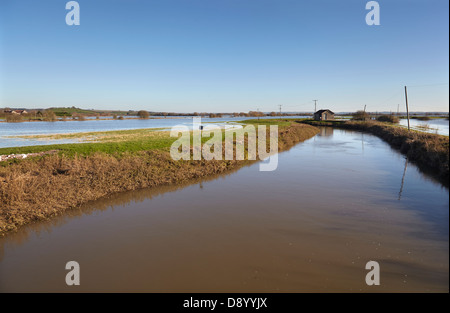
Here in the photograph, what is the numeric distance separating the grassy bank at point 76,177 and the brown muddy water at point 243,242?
2.25 ft

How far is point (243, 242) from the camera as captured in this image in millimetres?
8234

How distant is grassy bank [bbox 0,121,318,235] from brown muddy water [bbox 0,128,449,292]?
686 mm

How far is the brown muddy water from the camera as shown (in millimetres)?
6113

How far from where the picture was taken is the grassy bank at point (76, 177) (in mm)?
9398

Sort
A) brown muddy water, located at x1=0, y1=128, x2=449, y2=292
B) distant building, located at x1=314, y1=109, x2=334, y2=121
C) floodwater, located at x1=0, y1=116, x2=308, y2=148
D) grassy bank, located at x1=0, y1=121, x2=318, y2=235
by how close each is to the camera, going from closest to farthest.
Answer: brown muddy water, located at x1=0, y1=128, x2=449, y2=292 → grassy bank, located at x1=0, y1=121, x2=318, y2=235 → floodwater, located at x1=0, y1=116, x2=308, y2=148 → distant building, located at x1=314, y1=109, x2=334, y2=121

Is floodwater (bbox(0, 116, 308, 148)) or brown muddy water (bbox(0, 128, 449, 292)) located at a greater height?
floodwater (bbox(0, 116, 308, 148))

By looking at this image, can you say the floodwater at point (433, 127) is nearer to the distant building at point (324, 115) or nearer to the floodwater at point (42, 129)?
the distant building at point (324, 115)

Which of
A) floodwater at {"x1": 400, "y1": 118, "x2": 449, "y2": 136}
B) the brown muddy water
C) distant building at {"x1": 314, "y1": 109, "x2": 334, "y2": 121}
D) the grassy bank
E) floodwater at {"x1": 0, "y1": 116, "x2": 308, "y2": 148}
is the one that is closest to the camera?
the brown muddy water

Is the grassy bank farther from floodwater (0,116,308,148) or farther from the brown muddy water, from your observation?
floodwater (0,116,308,148)

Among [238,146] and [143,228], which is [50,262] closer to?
[143,228]

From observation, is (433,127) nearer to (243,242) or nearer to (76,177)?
(243,242)

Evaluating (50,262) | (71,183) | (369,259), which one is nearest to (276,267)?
(369,259)

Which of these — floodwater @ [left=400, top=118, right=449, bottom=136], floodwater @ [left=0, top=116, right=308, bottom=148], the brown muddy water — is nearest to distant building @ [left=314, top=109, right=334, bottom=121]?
floodwater @ [left=400, top=118, right=449, bottom=136]

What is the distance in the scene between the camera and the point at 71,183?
12.2m
